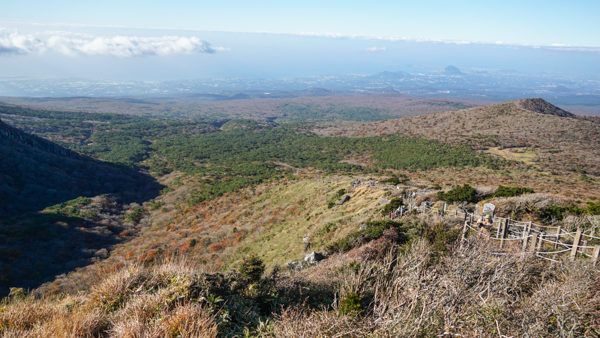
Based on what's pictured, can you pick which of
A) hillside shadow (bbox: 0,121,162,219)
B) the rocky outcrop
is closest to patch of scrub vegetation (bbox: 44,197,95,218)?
hillside shadow (bbox: 0,121,162,219)

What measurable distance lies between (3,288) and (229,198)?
65.6ft

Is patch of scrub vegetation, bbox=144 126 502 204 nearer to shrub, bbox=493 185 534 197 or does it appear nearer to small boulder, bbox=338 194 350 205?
small boulder, bbox=338 194 350 205

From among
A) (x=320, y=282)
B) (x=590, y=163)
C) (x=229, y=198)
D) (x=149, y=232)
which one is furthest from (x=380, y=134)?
(x=320, y=282)

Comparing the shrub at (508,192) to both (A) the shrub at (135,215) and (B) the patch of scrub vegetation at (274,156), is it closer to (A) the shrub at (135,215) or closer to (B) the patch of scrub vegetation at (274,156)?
(B) the patch of scrub vegetation at (274,156)

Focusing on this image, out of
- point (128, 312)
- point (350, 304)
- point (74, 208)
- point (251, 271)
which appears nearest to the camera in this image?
point (128, 312)

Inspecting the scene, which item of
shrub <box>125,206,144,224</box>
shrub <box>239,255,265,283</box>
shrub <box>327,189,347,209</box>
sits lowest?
shrub <box>125,206,144,224</box>

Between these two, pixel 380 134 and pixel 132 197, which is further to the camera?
pixel 380 134

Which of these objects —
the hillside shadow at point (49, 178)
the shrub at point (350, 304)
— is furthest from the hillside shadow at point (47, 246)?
the shrub at point (350, 304)

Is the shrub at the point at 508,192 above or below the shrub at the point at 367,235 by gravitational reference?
above

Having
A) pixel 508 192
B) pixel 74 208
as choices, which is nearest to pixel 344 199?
pixel 508 192

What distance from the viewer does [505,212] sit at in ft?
47.3

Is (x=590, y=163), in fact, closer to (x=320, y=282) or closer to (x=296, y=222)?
(x=296, y=222)

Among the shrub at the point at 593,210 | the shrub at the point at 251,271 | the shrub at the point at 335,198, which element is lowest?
the shrub at the point at 335,198

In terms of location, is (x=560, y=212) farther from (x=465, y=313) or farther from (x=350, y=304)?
(x=350, y=304)
